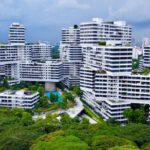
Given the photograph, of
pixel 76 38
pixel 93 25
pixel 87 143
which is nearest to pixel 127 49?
pixel 93 25

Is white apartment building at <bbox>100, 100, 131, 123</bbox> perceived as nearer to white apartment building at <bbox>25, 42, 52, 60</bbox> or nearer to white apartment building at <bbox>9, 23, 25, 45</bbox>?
white apartment building at <bbox>9, 23, 25, 45</bbox>

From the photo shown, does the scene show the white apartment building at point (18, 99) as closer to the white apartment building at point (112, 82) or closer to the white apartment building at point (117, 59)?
the white apartment building at point (112, 82)

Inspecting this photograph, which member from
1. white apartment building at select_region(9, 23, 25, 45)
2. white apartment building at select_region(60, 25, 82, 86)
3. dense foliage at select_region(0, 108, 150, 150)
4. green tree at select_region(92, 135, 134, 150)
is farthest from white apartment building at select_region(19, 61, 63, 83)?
green tree at select_region(92, 135, 134, 150)

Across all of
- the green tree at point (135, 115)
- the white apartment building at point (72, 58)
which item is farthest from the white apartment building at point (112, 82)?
the white apartment building at point (72, 58)

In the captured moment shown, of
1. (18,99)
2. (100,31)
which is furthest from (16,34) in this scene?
(18,99)

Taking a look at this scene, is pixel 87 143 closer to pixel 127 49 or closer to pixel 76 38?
pixel 127 49
